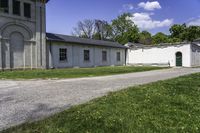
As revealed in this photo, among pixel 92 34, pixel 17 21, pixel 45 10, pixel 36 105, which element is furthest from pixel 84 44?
pixel 92 34

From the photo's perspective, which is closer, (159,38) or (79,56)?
(79,56)

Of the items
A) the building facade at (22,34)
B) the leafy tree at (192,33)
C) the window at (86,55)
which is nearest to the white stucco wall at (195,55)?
the window at (86,55)

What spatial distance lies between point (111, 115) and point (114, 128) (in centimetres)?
78

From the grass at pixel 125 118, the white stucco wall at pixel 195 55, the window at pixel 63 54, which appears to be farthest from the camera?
the white stucco wall at pixel 195 55

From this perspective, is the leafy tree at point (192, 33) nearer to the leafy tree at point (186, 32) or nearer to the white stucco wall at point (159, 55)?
the leafy tree at point (186, 32)

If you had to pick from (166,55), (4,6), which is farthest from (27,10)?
(166,55)

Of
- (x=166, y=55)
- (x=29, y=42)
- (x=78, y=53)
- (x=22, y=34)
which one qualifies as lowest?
(x=166, y=55)

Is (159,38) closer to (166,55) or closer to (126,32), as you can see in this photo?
(126,32)

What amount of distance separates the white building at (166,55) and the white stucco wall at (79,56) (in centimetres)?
299

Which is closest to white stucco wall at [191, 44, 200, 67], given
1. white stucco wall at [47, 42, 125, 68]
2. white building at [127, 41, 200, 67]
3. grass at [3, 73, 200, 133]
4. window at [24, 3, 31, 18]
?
white building at [127, 41, 200, 67]

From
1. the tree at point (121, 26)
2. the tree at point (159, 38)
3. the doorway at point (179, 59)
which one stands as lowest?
the doorway at point (179, 59)

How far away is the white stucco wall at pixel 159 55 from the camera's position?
A: 30.2m

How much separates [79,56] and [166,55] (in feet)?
47.7

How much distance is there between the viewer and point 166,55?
3219 centimetres
